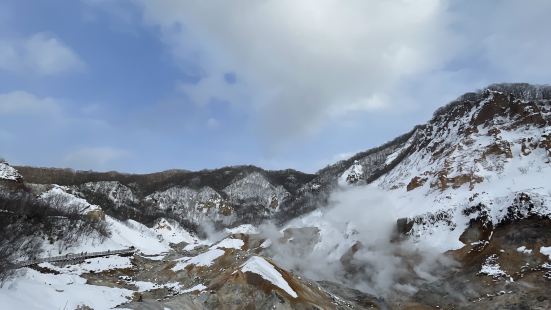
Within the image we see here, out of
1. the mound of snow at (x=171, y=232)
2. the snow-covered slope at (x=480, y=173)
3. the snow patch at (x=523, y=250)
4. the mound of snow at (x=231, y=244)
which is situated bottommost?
the mound of snow at (x=171, y=232)

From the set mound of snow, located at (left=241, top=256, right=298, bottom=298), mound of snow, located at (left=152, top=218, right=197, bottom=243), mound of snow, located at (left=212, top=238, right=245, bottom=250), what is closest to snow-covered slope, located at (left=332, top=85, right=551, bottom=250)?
mound of snow, located at (left=241, top=256, right=298, bottom=298)

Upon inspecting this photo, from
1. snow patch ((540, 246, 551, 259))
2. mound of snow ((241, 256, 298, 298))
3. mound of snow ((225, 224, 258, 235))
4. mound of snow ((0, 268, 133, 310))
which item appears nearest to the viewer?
mound of snow ((0, 268, 133, 310))

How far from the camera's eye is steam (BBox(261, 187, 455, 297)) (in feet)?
154

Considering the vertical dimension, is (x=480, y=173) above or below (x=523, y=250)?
above

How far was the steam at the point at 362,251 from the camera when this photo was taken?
1848 inches

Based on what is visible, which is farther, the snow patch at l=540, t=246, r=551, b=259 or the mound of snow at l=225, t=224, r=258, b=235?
the mound of snow at l=225, t=224, r=258, b=235

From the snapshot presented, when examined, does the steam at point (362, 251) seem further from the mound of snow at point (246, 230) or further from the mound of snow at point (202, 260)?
the mound of snow at point (202, 260)

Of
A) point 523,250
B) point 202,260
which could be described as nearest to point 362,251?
point 523,250

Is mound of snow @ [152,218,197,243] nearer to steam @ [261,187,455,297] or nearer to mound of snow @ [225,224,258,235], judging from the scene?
mound of snow @ [225,224,258,235]

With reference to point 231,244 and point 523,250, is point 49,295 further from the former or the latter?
point 523,250

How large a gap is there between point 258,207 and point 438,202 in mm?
141949

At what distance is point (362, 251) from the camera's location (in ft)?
186

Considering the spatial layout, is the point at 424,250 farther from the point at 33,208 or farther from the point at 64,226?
the point at 33,208

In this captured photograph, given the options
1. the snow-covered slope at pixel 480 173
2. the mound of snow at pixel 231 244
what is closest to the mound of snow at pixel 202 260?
the mound of snow at pixel 231 244
